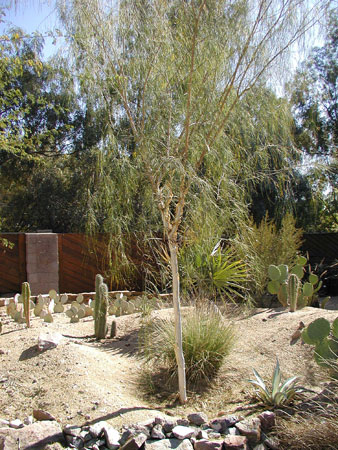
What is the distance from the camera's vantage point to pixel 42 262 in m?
8.81

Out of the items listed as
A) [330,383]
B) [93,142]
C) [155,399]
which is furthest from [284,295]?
[93,142]

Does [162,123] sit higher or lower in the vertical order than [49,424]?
higher

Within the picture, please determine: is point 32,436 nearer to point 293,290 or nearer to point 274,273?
point 293,290

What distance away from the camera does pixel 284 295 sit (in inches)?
246

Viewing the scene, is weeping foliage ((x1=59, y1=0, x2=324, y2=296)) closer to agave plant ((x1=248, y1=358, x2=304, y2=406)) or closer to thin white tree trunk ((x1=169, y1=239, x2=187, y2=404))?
thin white tree trunk ((x1=169, y1=239, x2=187, y2=404))

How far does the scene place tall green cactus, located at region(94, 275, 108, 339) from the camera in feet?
16.5

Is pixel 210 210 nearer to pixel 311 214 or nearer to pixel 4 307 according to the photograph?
pixel 4 307

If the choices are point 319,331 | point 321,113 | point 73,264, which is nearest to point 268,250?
point 319,331

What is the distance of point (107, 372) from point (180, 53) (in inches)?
116

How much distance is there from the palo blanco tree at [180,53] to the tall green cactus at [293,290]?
8.11 ft

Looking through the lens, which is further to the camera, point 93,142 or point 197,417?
point 93,142

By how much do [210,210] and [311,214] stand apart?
8.55 meters

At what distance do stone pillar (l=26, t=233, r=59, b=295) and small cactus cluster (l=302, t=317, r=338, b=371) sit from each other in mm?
5822

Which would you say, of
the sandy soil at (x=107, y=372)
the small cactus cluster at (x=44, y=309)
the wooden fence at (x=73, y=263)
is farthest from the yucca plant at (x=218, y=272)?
the wooden fence at (x=73, y=263)
